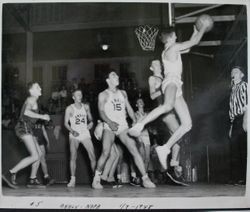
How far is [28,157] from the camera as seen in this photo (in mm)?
1452

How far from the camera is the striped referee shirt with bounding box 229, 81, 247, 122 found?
1438mm

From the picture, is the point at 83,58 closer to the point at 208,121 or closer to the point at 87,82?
the point at 87,82

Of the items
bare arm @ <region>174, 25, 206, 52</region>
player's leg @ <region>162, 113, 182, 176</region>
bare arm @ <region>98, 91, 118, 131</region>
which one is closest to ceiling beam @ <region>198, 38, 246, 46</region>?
bare arm @ <region>174, 25, 206, 52</region>

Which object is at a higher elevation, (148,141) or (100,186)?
(148,141)

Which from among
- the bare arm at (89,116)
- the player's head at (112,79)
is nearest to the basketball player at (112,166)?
the bare arm at (89,116)

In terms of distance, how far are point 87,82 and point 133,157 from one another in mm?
301

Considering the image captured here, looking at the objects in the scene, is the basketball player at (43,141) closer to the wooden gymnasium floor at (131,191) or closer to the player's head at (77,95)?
the wooden gymnasium floor at (131,191)

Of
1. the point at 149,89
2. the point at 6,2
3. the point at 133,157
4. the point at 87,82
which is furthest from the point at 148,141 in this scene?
the point at 6,2

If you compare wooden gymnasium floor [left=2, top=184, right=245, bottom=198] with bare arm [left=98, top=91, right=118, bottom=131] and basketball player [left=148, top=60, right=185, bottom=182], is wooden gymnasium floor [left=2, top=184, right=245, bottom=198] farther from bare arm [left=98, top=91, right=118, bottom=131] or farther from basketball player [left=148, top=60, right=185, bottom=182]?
bare arm [left=98, top=91, right=118, bottom=131]

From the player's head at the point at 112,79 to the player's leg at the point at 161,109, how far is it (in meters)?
0.16

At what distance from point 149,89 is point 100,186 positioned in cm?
37

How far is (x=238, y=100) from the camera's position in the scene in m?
1.44

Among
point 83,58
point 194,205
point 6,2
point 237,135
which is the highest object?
point 6,2

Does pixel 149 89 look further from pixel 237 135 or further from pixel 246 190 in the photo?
pixel 246 190
